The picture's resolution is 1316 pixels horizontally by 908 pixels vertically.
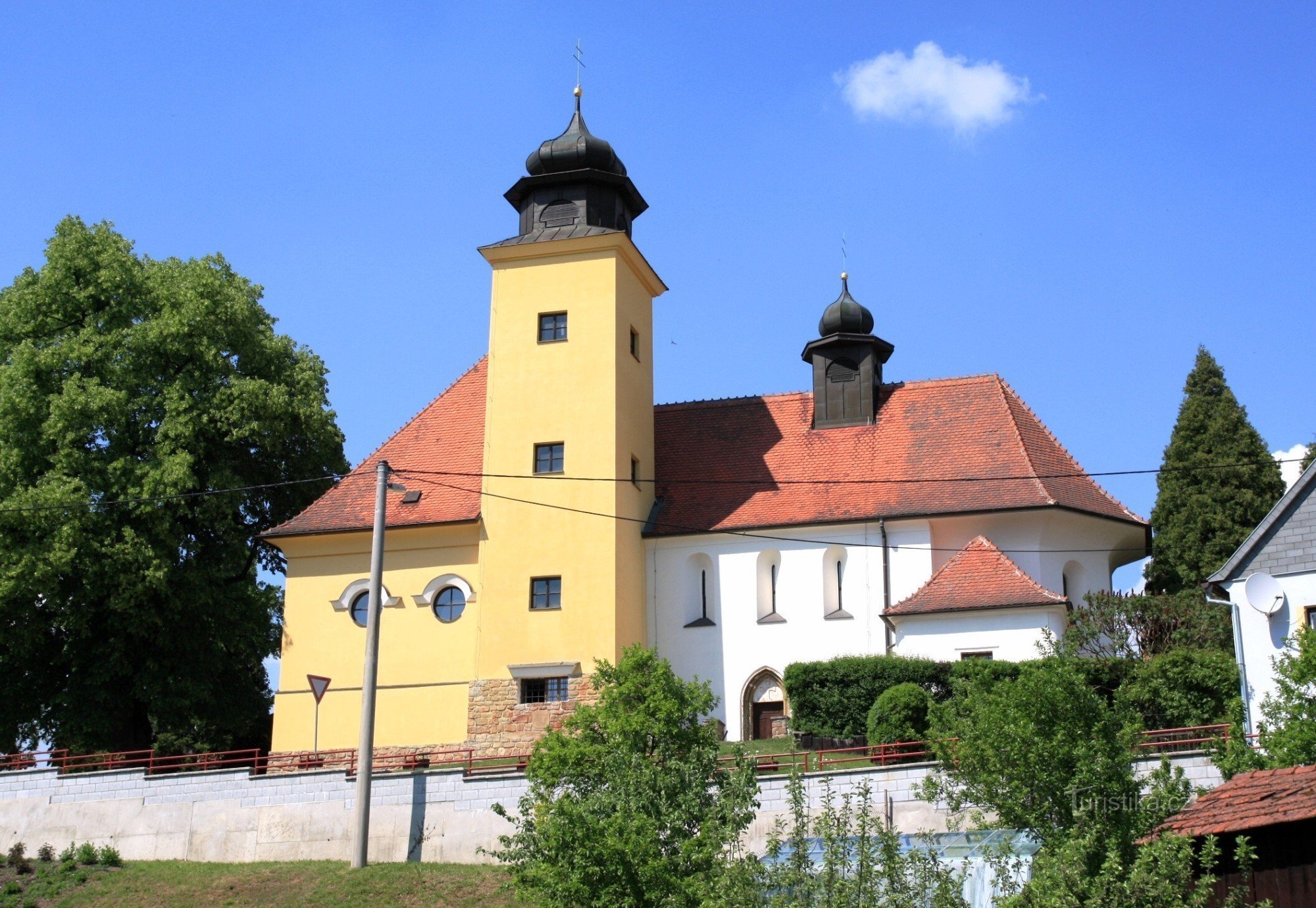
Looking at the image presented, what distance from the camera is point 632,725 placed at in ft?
59.8

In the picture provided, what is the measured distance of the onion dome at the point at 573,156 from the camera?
31906 millimetres

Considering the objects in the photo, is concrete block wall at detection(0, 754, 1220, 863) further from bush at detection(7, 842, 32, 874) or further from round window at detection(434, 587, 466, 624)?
round window at detection(434, 587, 466, 624)

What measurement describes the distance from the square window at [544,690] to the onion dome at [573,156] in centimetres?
1135

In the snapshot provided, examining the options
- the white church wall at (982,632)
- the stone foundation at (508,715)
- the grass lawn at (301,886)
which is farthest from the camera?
the stone foundation at (508,715)

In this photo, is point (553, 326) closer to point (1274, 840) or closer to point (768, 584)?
point (768, 584)

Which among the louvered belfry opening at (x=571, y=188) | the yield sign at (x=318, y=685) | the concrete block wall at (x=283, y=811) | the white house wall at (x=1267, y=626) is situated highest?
the louvered belfry opening at (x=571, y=188)

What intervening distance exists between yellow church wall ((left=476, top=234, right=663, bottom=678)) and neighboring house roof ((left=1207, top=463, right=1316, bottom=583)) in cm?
1194

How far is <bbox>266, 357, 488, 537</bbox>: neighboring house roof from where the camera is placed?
3044cm

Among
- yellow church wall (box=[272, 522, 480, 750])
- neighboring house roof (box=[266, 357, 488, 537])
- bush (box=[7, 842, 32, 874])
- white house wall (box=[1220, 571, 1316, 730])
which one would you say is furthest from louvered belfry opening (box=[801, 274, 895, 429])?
bush (box=[7, 842, 32, 874])

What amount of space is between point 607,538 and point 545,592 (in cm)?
167

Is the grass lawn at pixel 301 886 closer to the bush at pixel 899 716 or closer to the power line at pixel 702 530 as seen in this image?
the bush at pixel 899 716

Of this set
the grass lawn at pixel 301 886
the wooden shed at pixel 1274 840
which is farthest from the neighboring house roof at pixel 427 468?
the wooden shed at pixel 1274 840

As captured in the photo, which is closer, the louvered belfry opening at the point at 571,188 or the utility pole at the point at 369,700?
the utility pole at the point at 369,700

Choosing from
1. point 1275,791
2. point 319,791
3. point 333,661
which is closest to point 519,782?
point 319,791
